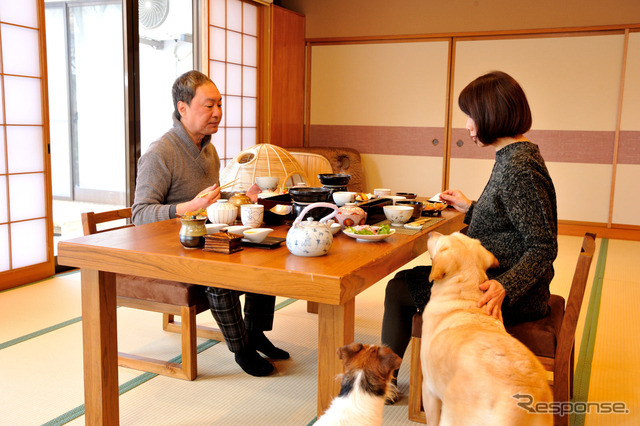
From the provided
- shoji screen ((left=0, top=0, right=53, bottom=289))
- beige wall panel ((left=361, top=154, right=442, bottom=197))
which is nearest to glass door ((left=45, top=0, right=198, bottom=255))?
shoji screen ((left=0, top=0, right=53, bottom=289))

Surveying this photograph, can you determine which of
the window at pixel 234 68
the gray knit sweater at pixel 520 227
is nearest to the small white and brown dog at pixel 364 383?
the gray knit sweater at pixel 520 227

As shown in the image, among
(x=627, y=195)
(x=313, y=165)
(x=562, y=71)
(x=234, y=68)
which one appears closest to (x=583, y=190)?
(x=627, y=195)

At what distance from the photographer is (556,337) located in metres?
1.75

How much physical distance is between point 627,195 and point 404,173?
2.13 metres

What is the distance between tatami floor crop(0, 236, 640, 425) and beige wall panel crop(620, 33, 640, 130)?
240 cm

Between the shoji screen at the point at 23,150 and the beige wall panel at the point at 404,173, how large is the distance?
138 inches

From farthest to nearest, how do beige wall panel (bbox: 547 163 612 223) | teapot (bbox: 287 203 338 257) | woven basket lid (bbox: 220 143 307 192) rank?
beige wall panel (bbox: 547 163 612 223) → woven basket lid (bbox: 220 143 307 192) → teapot (bbox: 287 203 338 257)

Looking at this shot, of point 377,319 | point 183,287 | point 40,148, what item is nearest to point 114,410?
point 183,287

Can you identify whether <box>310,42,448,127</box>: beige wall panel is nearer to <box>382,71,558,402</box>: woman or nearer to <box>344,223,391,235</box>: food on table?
<box>382,71,558,402</box>: woman

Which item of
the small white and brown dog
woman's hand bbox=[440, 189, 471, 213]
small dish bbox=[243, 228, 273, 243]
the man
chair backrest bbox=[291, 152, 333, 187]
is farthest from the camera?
chair backrest bbox=[291, 152, 333, 187]

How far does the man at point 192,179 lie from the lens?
233 centimetres

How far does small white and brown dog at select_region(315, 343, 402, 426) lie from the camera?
1271 mm

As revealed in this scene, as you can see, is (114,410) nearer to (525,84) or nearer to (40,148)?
(40,148)

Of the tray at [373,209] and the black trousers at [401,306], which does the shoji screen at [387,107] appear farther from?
the black trousers at [401,306]
